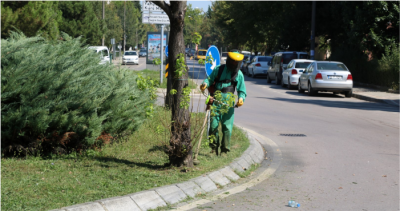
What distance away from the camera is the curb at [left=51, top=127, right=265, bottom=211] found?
479 centimetres

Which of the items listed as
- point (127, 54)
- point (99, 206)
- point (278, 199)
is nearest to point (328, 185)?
point (278, 199)

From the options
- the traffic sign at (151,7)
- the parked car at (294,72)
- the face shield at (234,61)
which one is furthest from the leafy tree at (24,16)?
the face shield at (234,61)

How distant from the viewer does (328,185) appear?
6.47 metres

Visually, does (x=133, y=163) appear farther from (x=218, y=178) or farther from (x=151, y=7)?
(x=151, y=7)

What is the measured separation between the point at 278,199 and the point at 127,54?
175 feet

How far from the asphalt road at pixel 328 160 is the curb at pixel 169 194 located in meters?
0.37

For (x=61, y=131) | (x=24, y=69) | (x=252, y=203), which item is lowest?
(x=252, y=203)

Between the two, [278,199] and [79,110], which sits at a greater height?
[79,110]

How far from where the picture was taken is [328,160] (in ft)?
26.8

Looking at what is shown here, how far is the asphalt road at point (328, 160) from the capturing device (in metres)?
→ 5.69

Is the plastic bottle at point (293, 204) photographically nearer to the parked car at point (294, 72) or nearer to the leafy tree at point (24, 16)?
the parked car at point (294, 72)

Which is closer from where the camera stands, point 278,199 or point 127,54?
point 278,199

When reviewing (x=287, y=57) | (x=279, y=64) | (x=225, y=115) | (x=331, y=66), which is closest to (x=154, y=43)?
(x=279, y=64)

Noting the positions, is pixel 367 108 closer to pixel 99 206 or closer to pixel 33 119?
pixel 33 119
